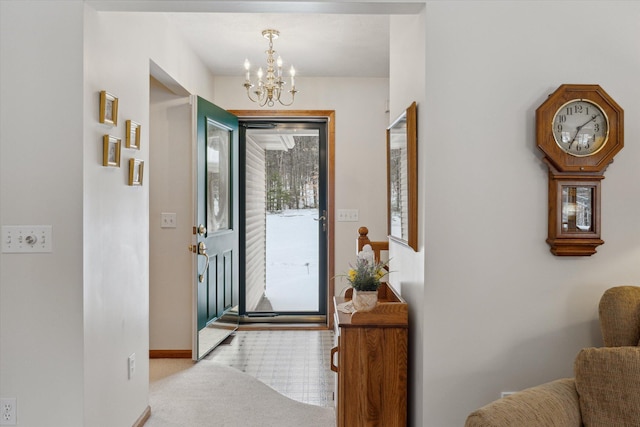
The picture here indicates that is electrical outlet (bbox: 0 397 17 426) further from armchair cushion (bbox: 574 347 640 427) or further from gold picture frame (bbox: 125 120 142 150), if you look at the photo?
armchair cushion (bbox: 574 347 640 427)

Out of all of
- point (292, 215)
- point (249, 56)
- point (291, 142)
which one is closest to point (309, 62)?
point (249, 56)

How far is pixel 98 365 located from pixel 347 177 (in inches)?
130

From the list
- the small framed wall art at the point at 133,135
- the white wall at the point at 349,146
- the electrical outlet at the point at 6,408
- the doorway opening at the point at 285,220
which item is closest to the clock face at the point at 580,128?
the small framed wall art at the point at 133,135

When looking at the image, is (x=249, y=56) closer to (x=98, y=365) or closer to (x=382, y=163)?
(x=382, y=163)

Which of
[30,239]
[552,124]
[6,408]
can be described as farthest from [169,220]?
[552,124]

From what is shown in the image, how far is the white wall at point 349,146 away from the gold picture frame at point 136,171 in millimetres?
2377

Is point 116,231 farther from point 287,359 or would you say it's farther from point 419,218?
point 287,359

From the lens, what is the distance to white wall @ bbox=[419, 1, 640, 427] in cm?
218

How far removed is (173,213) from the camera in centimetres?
440

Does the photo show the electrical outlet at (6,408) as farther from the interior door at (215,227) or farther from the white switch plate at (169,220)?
the white switch plate at (169,220)

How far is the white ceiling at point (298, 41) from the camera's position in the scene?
3629 millimetres

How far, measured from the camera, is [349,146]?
17.3 ft

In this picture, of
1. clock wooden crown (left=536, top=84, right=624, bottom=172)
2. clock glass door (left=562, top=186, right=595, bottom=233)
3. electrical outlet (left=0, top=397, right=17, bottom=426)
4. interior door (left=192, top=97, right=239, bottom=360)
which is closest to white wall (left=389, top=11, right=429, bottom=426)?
clock wooden crown (left=536, top=84, right=624, bottom=172)

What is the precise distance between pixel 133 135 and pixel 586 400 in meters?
2.42
